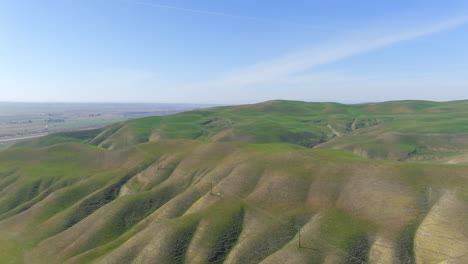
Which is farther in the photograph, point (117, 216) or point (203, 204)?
point (117, 216)

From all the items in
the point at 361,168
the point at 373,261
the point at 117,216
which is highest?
the point at 361,168

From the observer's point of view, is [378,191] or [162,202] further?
[162,202]

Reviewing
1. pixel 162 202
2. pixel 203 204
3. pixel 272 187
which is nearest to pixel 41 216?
pixel 162 202

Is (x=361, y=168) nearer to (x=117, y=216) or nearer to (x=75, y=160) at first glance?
(x=117, y=216)

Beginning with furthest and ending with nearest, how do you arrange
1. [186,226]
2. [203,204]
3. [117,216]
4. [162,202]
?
[162,202], [117,216], [203,204], [186,226]

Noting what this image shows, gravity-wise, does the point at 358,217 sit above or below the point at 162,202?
above

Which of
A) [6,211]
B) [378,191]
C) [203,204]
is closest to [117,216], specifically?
[203,204]

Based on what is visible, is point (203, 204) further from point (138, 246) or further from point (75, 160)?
point (75, 160)

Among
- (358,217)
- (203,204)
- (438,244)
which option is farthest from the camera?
(203,204)

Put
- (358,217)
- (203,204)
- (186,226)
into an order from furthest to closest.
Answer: (203,204)
(186,226)
(358,217)
